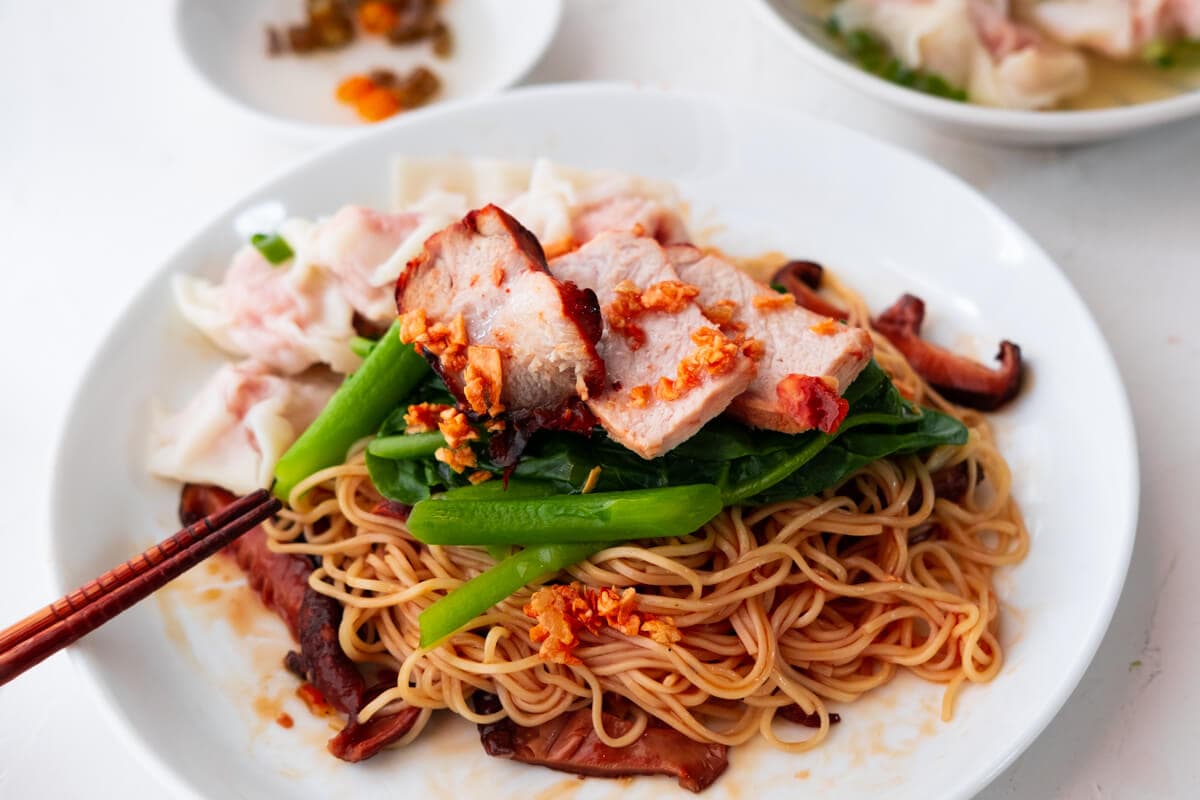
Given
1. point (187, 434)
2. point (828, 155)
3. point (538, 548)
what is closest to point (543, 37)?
point (828, 155)

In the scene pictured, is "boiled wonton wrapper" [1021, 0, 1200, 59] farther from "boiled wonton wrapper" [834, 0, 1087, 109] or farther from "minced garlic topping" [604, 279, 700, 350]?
"minced garlic topping" [604, 279, 700, 350]

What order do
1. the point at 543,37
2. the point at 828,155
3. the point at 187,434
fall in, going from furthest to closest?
the point at 543,37 < the point at 828,155 < the point at 187,434

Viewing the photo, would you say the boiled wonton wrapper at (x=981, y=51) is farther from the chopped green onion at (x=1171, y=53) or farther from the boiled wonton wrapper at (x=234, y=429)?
the boiled wonton wrapper at (x=234, y=429)

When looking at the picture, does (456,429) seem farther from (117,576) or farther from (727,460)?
(117,576)

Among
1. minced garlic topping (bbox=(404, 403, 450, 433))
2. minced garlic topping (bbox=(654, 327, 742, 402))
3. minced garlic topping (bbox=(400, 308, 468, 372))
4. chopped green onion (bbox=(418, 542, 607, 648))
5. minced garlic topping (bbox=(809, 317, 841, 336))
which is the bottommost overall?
chopped green onion (bbox=(418, 542, 607, 648))

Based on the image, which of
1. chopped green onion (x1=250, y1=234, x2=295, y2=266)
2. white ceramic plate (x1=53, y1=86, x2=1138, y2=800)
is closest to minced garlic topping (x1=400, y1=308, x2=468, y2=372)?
chopped green onion (x1=250, y1=234, x2=295, y2=266)

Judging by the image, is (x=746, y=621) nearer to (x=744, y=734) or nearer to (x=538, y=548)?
(x=744, y=734)
